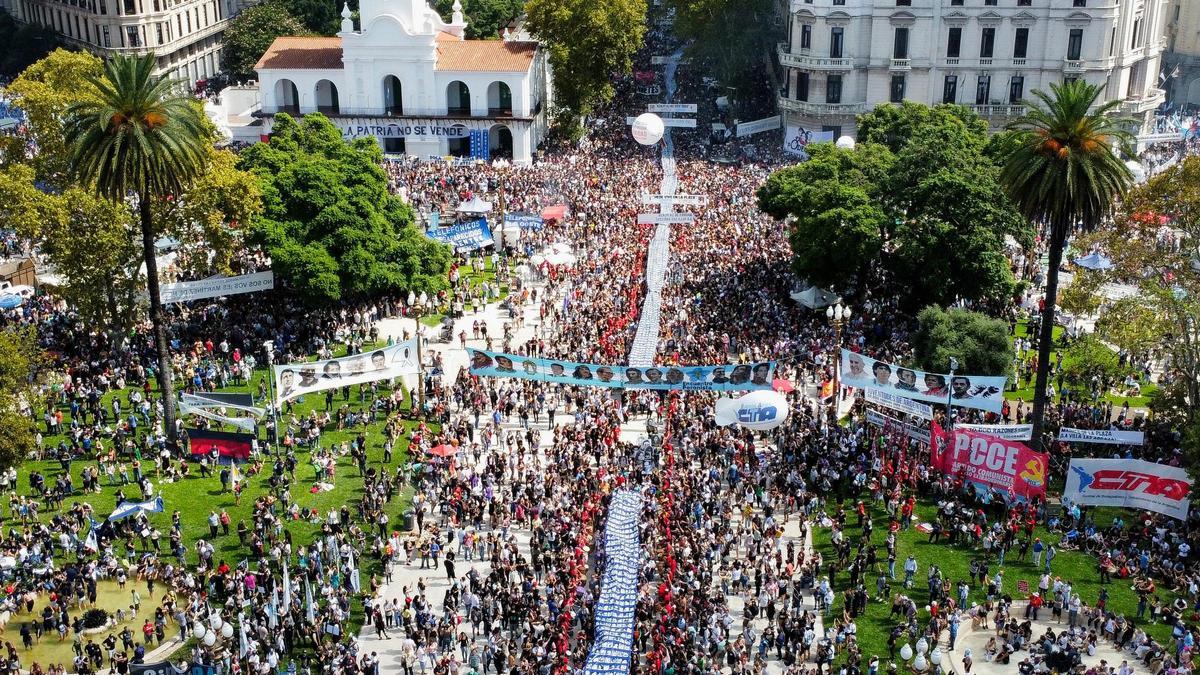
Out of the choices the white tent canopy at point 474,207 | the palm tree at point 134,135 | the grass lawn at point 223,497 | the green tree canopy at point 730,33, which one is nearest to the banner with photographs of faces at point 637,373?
the grass lawn at point 223,497

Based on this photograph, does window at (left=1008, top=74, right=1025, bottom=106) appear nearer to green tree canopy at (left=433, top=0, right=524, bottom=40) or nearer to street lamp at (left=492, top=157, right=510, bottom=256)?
street lamp at (left=492, top=157, right=510, bottom=256)

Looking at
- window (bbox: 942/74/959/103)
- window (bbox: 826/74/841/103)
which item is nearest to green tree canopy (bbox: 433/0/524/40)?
window (bbox: 826/74/841/103)

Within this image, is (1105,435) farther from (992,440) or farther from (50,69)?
(50,69)

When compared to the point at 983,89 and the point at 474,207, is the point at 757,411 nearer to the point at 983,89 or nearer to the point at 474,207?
the point at 474,207

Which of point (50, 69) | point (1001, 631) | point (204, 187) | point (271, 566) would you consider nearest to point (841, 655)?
point (1001, 631)

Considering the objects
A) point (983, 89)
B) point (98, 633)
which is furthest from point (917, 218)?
point (98, 633)

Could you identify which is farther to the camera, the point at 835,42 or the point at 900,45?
the point at 835,42

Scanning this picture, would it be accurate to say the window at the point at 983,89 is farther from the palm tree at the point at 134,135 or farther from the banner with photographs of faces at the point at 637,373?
the palm tree at the point at 134,135
